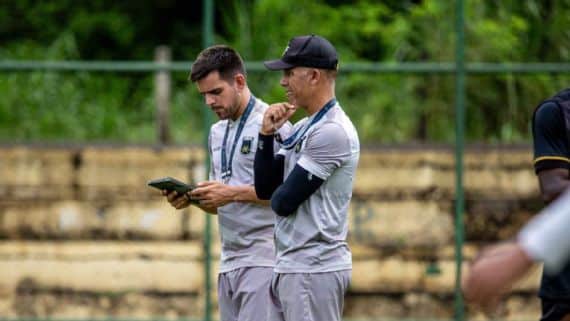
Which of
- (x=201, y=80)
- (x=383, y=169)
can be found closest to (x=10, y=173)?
(x=383, y=169)

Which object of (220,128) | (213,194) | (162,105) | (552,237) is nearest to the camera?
(552,237)

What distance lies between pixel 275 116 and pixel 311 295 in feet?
2.28

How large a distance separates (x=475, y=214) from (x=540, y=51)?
5.54ft

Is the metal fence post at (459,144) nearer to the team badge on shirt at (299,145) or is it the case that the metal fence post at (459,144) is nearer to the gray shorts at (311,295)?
the gray shorts at (311,295)

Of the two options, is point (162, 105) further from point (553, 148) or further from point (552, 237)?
point (552, 237)

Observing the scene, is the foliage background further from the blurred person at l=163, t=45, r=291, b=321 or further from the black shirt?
the black shirt

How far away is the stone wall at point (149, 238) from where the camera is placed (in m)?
9.14

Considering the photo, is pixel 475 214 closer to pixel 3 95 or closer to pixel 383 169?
pixel 383 169

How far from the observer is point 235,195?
557 centimetres

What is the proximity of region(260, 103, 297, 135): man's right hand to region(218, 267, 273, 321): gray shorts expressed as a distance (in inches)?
31.3

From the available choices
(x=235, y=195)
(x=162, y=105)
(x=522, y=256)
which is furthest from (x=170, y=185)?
(x=162, y=105)

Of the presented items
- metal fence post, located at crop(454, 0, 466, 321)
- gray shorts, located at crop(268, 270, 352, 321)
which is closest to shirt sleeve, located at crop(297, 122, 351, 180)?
gray shorts, located at crop(268, 270, 352, 321)

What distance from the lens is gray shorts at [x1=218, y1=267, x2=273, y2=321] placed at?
18.4 ft

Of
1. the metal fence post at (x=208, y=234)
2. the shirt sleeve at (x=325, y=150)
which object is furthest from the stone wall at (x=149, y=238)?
the shirt sleeve at (x=325, y=150)
